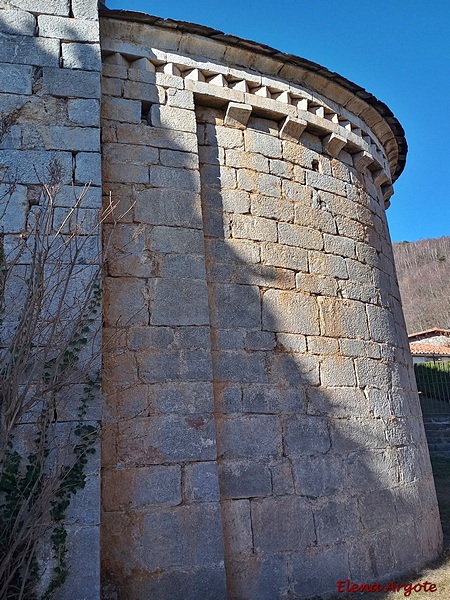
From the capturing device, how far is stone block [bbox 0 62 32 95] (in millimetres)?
4117

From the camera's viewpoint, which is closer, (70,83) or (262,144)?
(70,83)

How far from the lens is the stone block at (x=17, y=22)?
4.23 m

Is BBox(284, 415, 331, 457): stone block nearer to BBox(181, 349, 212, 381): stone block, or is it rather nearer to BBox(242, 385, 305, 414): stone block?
BBox(242, 385, 305, 414): stone block

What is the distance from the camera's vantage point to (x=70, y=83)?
4.25 m

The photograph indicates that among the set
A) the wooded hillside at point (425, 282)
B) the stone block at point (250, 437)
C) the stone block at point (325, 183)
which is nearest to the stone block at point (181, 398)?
the stone block at point (250, 437)

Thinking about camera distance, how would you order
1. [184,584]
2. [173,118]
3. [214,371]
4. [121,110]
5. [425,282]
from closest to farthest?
[184,584], [214,371], [121,110], [173,118], [425,282]

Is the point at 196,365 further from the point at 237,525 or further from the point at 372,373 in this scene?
the point at 372,373

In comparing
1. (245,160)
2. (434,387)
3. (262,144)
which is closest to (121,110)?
(245,160)

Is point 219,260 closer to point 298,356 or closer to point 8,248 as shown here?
point 298,356

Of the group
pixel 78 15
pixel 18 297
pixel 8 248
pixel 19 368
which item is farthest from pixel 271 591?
pixel 78 15

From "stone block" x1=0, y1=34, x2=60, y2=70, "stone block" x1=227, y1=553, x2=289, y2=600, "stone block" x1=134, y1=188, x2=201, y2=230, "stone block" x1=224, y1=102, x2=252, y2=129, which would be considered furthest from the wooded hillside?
"stone block" x1=0, y1=34, x2=60, y2=70

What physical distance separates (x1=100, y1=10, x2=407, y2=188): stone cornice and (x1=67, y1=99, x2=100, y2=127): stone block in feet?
2.56

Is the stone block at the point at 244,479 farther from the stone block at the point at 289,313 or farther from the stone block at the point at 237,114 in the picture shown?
the stone block at the point at 237,114

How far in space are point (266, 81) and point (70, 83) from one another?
1.90 metres
